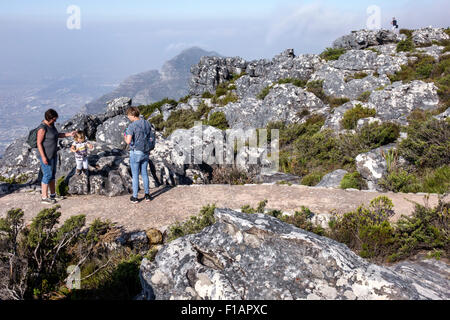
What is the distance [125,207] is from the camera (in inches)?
300

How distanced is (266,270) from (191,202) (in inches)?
198

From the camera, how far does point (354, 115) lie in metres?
13.9

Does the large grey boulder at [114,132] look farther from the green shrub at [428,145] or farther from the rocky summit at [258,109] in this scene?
the green shrub at [428,145]

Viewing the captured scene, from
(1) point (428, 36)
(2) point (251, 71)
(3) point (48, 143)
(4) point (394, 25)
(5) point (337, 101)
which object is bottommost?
(3) point (48, 143)

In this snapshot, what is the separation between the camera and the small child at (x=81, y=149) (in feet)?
27.3

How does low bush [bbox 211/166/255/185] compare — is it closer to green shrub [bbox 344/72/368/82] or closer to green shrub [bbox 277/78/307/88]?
green shrub [bbox 277/78/307/88]

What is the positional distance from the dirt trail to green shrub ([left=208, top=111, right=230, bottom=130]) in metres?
10.4

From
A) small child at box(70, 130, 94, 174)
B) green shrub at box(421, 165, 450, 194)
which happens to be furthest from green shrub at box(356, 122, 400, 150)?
small child at box(70, 130, 94, 174)

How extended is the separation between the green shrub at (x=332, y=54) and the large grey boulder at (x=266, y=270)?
26.5 meters

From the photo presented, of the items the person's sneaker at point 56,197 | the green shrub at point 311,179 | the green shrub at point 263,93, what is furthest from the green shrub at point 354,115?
the person's sneaker at point 56,197

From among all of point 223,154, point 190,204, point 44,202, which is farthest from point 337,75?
point 44,202

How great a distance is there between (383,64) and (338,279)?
23.7 m

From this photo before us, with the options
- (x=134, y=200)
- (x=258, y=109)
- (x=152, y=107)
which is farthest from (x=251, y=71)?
(x=134, y=200)

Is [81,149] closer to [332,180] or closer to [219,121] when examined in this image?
[332,180]
